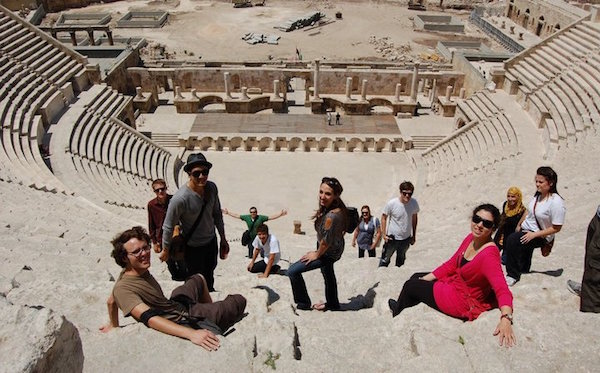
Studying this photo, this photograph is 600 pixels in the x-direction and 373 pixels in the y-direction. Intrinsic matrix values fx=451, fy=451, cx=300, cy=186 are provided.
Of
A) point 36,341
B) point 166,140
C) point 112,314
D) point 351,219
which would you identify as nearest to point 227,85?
point 166,140

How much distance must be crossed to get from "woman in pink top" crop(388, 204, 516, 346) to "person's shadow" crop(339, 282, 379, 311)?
42.7 inches

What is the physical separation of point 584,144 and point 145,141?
14795mm

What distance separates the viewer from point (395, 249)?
275 inches

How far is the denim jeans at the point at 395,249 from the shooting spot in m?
6.85

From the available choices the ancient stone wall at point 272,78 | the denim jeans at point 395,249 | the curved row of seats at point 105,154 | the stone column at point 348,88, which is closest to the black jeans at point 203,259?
the denim jeans at point 395,249

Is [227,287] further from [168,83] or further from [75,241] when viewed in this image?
[168,83]

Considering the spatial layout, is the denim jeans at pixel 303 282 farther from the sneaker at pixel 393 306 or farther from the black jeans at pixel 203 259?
the black jeans at pixel 203 259

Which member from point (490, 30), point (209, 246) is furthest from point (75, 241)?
point (490, 30)

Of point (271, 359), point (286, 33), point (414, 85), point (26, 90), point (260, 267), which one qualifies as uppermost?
point (271, 359)

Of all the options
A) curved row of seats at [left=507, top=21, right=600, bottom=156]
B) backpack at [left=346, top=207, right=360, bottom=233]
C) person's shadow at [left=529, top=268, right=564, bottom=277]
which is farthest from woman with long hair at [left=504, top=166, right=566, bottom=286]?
curved row of seats at [left=507, top=21, right=600, bottom=156]

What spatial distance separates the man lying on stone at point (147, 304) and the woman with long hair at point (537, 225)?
3.70 metres

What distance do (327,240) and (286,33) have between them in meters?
32.1

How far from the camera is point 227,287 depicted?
17.8 ft

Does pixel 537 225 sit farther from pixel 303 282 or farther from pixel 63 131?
pixel 63 131
